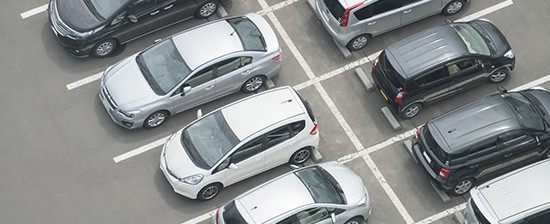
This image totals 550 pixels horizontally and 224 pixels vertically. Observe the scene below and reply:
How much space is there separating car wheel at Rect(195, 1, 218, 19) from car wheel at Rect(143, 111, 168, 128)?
356 centimetres

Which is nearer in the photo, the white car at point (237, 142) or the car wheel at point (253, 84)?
the white car at point (237, 142)

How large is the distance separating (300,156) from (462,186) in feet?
13.5

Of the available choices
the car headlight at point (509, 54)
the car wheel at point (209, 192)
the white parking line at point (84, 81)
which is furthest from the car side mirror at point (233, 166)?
the car headlight at point (509, 54)

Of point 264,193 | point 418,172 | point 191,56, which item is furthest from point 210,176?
point 418,172

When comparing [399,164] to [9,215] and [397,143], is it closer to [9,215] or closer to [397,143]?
[397,143]

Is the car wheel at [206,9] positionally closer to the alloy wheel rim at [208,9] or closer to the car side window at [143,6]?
the alloy wheel rim at [208,9]

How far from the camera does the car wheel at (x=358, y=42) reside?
103 ft

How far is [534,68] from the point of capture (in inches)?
1234

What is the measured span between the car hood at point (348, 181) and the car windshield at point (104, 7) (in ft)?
23.7

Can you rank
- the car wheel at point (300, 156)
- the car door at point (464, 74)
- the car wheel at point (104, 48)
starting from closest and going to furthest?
the car wheel at point (300, 156), the car door at point (464, 74), the car wheel at point (104, 48)

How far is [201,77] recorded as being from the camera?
98.0ft

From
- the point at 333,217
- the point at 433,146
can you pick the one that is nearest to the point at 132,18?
the point at 333,217

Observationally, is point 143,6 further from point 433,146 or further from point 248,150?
point 433,146

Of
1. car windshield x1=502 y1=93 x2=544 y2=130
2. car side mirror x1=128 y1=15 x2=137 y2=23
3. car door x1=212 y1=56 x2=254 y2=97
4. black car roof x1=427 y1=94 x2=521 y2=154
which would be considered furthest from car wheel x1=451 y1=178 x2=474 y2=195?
car side mirror x1=128 y1=15 x2=137 y2=23
